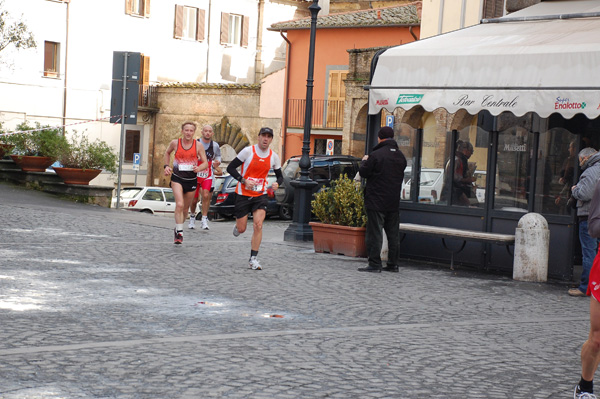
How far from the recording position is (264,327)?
8055mm

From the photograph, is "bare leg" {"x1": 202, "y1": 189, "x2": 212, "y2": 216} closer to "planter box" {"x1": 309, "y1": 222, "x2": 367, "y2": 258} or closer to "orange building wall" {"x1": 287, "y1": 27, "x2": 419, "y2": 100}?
"planter box" {"x1": 309, "y1": 222, "x2": 367, "y2": 258}

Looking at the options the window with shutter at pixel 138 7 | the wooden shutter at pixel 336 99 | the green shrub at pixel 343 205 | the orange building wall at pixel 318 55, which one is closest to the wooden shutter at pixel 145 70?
the window with shutter at pixel 138 7

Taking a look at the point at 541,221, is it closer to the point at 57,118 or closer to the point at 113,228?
the point at 113,228

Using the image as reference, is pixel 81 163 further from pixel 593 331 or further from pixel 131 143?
pixel 131 143

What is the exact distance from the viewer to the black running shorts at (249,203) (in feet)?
40.9

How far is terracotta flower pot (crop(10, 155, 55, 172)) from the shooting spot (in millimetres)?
22719

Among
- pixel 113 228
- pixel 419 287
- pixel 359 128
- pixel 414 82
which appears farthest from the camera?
pixel 359 128

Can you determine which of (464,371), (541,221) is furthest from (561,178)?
(464,371)

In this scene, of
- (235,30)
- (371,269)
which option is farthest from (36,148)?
(235,30)

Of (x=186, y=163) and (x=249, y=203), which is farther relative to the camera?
(x=186, y=163)

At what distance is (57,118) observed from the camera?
144 ft

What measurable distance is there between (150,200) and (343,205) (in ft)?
77.1

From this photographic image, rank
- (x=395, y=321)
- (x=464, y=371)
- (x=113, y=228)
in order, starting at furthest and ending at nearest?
(x=113, y=228)
(x=395, y=321)
(x=464, y=371)

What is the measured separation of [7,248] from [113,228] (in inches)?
153
